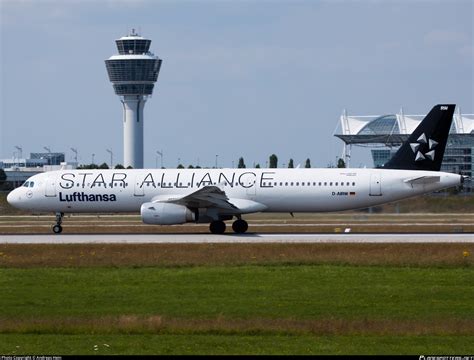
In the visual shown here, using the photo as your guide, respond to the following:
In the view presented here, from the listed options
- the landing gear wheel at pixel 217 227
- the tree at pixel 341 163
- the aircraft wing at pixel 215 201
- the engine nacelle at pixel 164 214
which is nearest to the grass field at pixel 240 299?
the engine nacelle at pixel 164 214

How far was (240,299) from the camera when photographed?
76.1 ft

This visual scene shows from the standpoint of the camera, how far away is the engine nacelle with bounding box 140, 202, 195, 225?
4316 centimetres

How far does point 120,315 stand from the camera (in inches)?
819

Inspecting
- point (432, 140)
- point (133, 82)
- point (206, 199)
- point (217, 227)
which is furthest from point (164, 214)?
point (133, 82)

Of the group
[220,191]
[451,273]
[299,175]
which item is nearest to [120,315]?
[451,273]

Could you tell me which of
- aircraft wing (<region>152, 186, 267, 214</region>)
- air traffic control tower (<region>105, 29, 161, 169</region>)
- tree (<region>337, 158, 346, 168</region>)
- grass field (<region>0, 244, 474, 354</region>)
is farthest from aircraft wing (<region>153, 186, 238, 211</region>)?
air traffic control tower (<region>105, 29, 161, 169</region>)

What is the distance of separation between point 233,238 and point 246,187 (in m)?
4.67

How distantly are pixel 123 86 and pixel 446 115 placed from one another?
12292 centimetres

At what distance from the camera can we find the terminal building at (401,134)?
5472 inches

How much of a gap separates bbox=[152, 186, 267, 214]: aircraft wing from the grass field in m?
7.18

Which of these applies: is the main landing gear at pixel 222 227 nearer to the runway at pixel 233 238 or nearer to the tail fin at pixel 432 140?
the runway at pixel 233 238

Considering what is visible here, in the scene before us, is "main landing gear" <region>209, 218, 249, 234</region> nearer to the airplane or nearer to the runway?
the airplane

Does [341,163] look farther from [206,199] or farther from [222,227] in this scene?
[206,199]

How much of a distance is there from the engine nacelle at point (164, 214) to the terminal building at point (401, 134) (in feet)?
297
